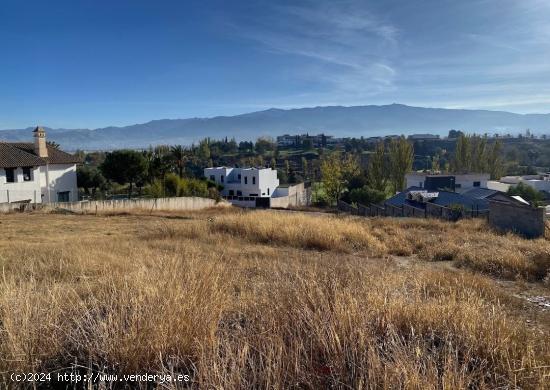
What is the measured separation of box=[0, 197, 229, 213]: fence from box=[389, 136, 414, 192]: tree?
35.2 m

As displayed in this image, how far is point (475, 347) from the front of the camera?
9.41 feet

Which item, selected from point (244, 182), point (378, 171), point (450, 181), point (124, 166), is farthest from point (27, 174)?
point (378, 171)

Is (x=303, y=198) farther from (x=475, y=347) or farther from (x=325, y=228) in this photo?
(x=475, y=347)

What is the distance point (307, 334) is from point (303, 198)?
5861 centimetres

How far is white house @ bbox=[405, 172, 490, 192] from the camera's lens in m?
48.7

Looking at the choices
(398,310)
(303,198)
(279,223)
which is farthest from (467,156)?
(398,310)

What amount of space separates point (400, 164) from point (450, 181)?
1439 centimetres

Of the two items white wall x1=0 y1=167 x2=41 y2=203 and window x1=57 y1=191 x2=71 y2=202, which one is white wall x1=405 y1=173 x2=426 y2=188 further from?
white wall x1=0 y1=167 x2=41 y2=203

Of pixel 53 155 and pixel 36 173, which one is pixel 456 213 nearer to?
pixel 36 173

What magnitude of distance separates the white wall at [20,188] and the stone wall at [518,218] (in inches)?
1226

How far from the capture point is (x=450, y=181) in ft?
160

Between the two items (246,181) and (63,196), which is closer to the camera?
(63,196)

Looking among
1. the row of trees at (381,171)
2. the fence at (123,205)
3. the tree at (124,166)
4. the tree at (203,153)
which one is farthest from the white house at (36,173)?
the tree at (203,153)

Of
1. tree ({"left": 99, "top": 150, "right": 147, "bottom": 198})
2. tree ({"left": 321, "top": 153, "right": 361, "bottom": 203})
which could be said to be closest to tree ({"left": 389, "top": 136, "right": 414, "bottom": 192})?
tree ({"left": 321, "top": 153, "right": 361, "bottom": 203})
